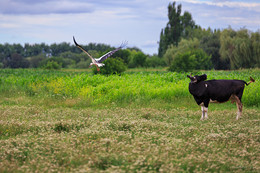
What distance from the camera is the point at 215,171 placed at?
678 centimetres

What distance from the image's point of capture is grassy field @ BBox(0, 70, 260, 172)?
6.91 metres

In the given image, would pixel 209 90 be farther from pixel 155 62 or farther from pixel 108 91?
pixel 155 62

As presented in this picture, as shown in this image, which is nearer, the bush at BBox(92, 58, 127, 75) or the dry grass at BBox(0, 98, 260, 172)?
the dry grass at BBox(0, 98, 260, 172)

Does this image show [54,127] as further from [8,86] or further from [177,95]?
[8,86]

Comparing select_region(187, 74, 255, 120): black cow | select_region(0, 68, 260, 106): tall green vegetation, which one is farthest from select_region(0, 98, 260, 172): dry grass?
select_region(0, 68, 260, 106): tall green vegetation

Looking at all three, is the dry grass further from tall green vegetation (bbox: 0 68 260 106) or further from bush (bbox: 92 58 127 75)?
bush (bbox: 92 58 127 75)

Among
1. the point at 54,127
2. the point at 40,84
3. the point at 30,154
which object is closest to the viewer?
the point at 30,154

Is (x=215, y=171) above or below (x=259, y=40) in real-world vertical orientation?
below

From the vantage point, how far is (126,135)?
30.1ft

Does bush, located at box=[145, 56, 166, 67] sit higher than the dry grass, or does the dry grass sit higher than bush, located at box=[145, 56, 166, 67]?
bush, located at box=[145, 56, 166, 67]

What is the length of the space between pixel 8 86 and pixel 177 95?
13.5 meters

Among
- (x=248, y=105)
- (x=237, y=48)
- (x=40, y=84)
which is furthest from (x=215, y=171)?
(x=237, y=48)

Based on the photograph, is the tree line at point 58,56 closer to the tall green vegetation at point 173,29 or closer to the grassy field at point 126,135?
the tall green vegetation at point 173,29

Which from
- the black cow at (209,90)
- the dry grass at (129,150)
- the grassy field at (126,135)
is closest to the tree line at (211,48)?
the grassy field at (126,135)
